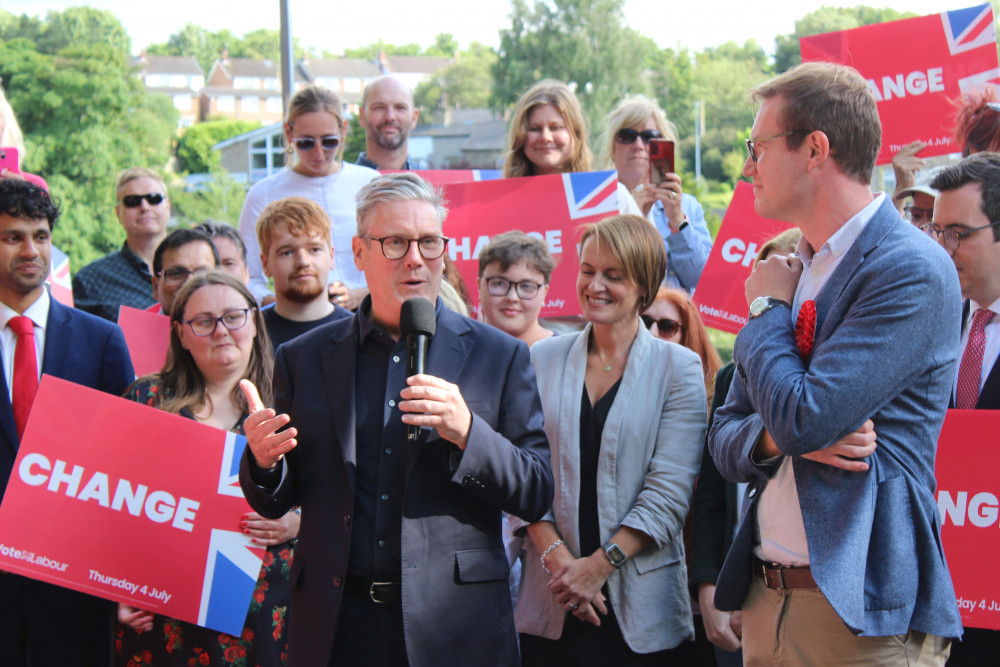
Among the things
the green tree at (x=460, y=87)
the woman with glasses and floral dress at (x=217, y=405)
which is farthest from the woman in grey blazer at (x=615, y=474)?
the green tree at (x=460, y=87)

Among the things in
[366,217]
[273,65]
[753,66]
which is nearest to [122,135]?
[366,217]

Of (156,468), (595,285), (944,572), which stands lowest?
(156,468)

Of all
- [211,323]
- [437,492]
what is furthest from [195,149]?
[437,492]

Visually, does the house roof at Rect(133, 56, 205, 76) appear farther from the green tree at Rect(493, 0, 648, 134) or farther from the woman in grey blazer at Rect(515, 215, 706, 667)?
the woman in grey blazer at Rect(515, 215, 706, 667)

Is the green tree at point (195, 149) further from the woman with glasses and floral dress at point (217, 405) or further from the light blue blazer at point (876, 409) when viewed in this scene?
the light blue blazer at point (876, 409)

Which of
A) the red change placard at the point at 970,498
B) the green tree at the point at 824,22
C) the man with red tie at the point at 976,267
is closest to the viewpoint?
the red change placard at the point at 970,498

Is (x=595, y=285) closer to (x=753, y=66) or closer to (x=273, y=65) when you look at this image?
(x=753, y=66)

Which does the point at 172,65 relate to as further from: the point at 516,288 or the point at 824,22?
the point at 516,288

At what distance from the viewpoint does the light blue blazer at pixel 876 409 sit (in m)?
2.33

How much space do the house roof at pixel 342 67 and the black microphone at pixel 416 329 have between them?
161m

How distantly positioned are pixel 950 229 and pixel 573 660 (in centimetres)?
216

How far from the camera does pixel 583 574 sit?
352 centimetres

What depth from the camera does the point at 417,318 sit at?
264 cm

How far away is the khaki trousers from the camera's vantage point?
8.04 ft
